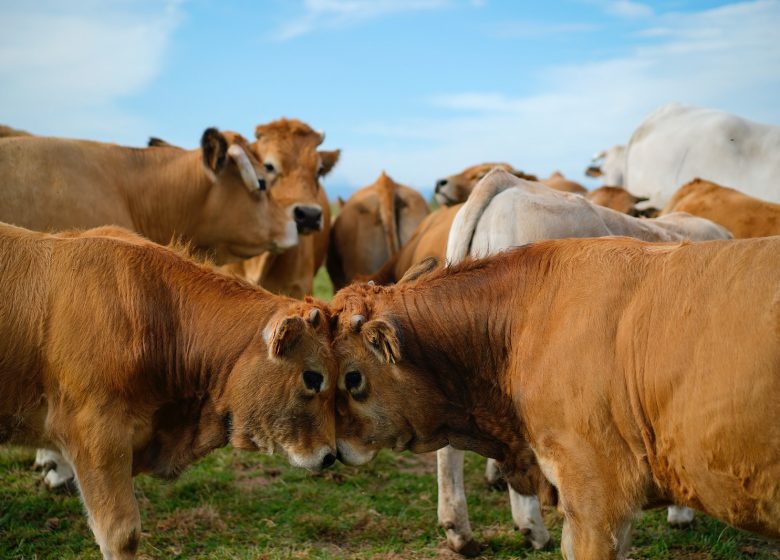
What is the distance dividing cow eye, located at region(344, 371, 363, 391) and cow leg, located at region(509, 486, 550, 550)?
173 centimetres

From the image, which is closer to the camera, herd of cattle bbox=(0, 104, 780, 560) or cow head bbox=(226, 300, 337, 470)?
herd of cattle bbox=(0, 104, 780, 560)

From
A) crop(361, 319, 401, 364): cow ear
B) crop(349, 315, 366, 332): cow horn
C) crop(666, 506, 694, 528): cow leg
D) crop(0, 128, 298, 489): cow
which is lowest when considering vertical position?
crop(666, 506, 694, 528): cow leg

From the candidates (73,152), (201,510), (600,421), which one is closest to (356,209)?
(73,152)

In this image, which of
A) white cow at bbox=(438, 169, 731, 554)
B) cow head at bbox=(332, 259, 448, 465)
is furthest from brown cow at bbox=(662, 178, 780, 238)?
cow head at bbox=(332, 259, 448, 465)

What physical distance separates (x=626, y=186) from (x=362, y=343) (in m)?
10.3

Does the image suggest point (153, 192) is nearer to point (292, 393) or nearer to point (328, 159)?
point (328, 159)

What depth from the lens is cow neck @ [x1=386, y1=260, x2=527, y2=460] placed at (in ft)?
17.1

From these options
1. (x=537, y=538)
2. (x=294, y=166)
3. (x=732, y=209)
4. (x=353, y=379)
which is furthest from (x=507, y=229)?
(x=294, y=166)

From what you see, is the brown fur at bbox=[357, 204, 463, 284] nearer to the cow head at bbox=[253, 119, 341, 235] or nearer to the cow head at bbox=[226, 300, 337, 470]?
the cow head at bbox=[253, 119, 341, 235]

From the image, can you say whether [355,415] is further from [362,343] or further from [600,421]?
[600,421]

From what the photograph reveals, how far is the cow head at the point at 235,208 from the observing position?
9.15 m

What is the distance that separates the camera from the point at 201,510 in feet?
22.6

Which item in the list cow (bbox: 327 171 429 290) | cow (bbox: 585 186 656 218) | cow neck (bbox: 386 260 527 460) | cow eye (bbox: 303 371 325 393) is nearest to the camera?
cow neck (bbox: 386 260 527 460)

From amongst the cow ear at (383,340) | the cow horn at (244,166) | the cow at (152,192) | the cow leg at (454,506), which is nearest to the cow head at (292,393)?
the cow ear at (383,340)
